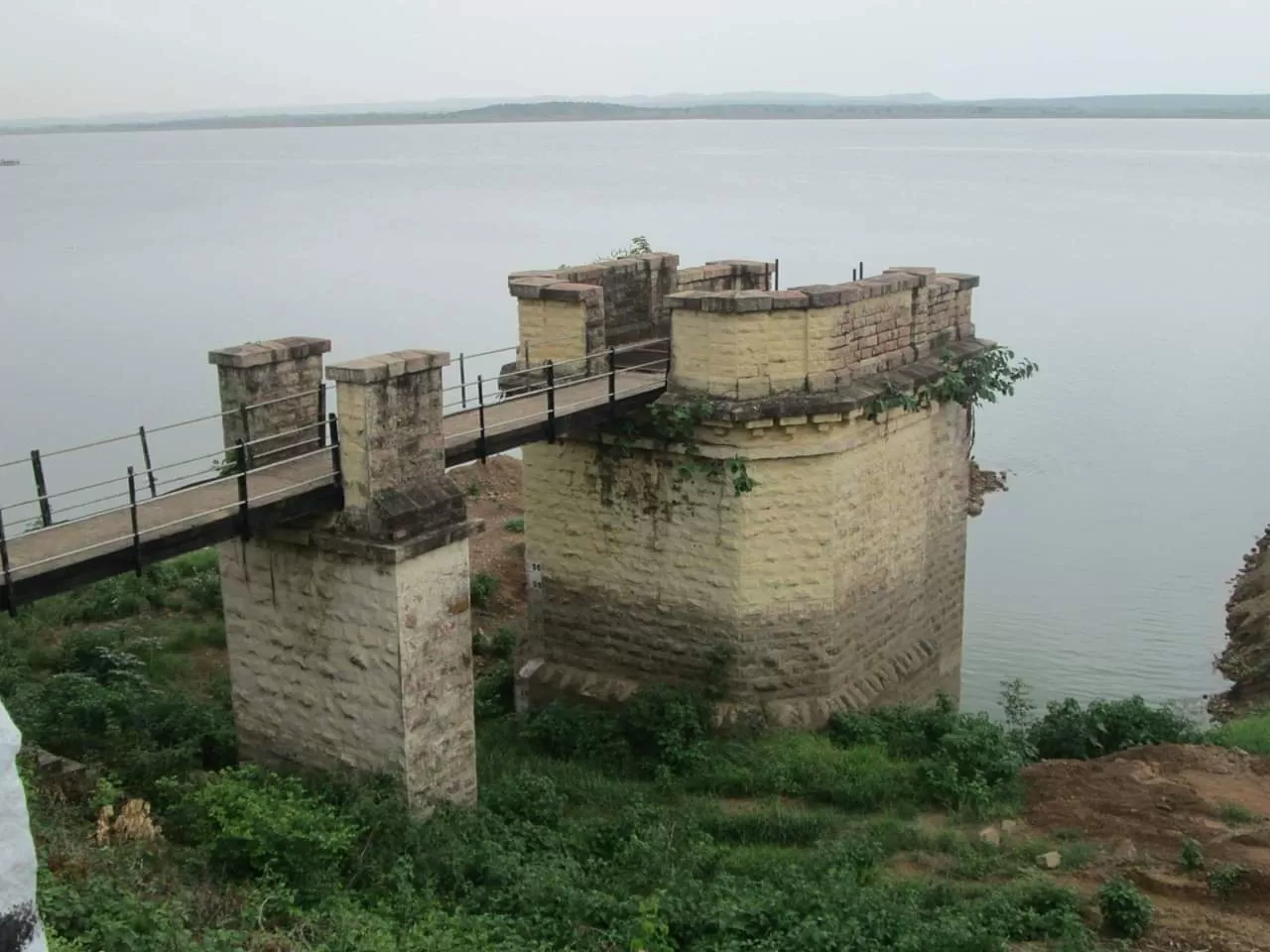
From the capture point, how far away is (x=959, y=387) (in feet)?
52.6

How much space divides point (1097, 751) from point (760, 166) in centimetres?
13677

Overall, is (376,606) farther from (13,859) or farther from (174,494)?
(13,859)

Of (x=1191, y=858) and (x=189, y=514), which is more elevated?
(x=189, y=514)

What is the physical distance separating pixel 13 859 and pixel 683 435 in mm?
10506

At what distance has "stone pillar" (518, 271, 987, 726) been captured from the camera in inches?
548

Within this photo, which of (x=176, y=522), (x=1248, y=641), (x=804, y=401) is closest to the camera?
(x=176, y=522)

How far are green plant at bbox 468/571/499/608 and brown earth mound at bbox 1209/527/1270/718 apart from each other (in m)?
10.5

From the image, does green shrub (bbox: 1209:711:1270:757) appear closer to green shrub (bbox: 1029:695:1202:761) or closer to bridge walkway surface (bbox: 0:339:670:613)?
green shrub (bbox: 1029:695:1202:761)

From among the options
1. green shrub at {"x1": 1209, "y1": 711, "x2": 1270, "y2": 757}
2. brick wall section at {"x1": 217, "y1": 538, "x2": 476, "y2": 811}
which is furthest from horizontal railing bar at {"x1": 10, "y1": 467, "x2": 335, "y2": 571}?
green shrub at {"x1": 1209, "y1": 711, "x2": 1270, "y2": 757}

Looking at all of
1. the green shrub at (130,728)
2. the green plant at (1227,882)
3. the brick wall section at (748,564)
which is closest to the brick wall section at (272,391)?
the green shrub at (130,728)

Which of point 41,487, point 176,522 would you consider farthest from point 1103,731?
point 41,487

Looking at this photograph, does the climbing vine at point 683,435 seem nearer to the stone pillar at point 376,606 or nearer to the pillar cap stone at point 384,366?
the stone pillar at point 376,606

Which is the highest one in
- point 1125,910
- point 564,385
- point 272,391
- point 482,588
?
point 272,391

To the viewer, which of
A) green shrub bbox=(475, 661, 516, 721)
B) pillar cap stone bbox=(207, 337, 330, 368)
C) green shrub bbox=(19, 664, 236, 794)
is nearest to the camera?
pillar cap stone bbox=(207, 337, 330, 368)
